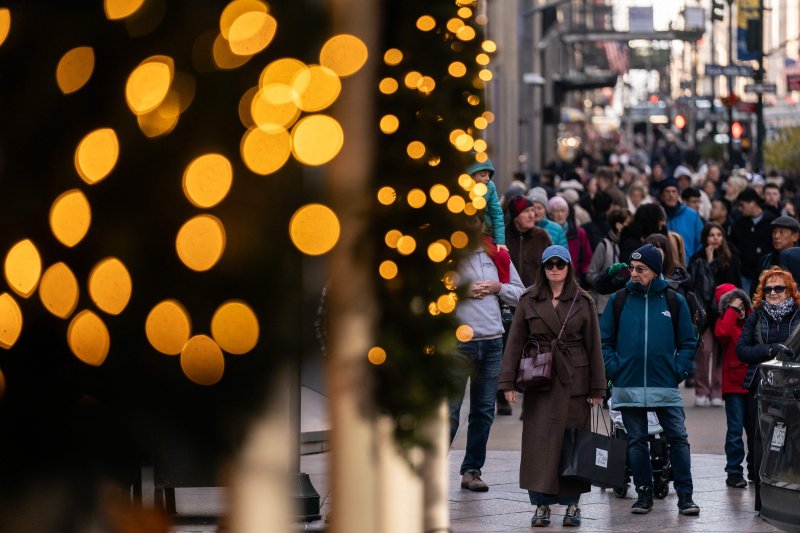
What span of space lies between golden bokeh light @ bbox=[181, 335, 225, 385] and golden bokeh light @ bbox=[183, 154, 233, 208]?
0.80 feet

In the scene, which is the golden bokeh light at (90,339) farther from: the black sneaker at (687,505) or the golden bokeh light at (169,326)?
the black sneaker at (687,505)

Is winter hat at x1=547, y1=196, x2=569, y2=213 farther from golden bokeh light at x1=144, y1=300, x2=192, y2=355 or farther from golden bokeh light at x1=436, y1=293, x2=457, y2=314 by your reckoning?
golden bokeh light at x1=144, y1=300, x2=192, y2=355

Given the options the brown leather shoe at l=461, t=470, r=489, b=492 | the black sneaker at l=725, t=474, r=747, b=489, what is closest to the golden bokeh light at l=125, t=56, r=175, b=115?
the brown leather shoe at l=461, t=470, r=489, b=492

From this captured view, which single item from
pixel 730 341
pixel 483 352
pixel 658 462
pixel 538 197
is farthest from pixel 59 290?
pixel 538 197

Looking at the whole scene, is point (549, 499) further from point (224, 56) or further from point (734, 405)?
point (224, 56)

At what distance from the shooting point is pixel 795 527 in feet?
26.8

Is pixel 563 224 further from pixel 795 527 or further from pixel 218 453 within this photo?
pixel 218 453

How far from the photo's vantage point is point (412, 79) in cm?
311

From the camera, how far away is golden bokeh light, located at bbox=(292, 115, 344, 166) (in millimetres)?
2928

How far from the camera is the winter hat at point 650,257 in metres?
10.2

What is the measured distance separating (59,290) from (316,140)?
55cm

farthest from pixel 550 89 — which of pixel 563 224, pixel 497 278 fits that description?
pixel 497 278

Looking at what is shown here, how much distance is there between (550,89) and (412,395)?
2475 inches

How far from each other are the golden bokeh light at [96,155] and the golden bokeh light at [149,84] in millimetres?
72
